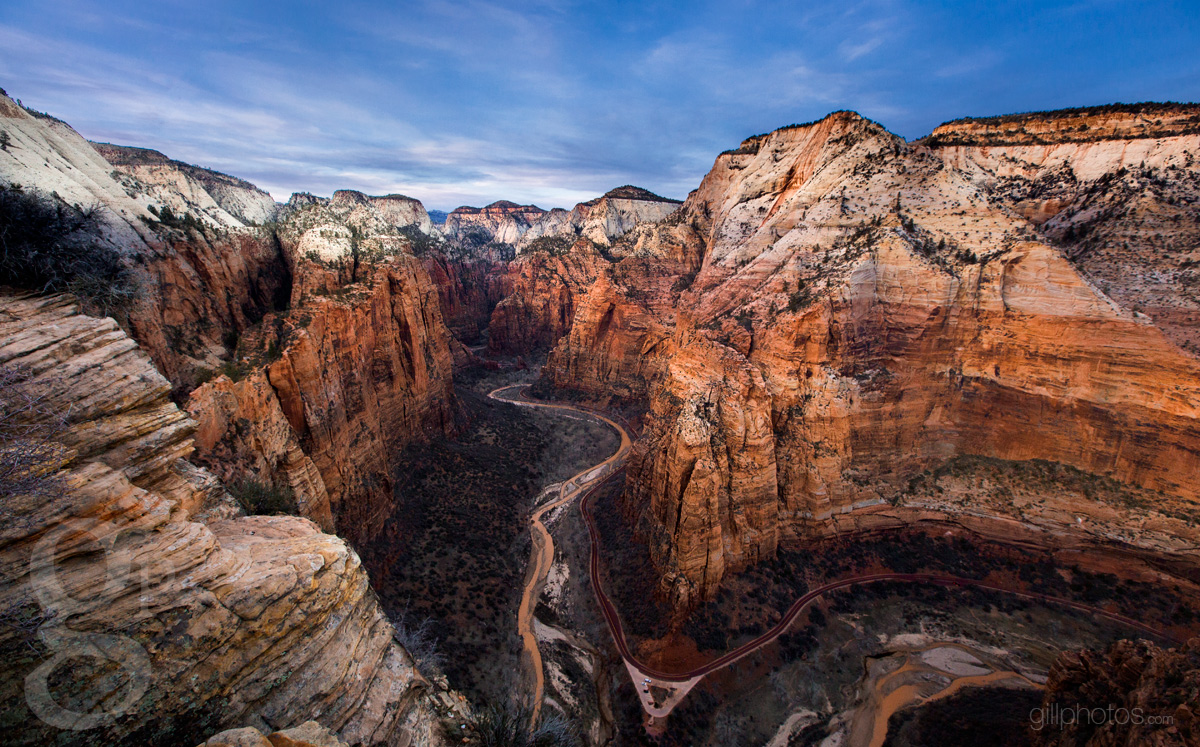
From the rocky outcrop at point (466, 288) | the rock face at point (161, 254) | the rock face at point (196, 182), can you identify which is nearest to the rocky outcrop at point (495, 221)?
the rocky outcrop at point (466, 288)

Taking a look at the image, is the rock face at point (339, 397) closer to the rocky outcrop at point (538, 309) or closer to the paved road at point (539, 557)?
the paved road at point (539, 557)

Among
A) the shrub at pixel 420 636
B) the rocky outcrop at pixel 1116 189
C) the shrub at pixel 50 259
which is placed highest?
the rocky outcrop at pixel 1116 189

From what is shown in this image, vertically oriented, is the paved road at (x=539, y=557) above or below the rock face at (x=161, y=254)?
below

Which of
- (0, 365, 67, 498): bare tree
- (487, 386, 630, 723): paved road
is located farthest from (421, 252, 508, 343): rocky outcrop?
(0, 365, 67, 498): bare tree

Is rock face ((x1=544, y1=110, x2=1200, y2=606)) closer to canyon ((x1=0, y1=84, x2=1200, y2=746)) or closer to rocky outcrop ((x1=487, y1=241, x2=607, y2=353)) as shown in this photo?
canyon ((x1=0, y1=84, x2=1200, y2=746))

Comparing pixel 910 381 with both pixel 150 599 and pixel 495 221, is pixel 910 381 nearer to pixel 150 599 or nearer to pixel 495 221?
pixel 150 599

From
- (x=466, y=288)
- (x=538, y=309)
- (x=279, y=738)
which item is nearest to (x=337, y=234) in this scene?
(x=279, y=738)

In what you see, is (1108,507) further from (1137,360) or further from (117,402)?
(117,402)
